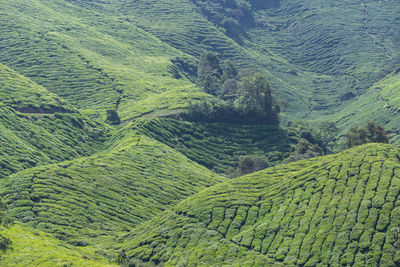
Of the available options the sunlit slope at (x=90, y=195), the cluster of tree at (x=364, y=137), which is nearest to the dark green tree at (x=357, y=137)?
the cluster of tree at (x=364, y=137)

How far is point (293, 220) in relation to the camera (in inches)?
4931

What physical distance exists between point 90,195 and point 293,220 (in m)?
71.4

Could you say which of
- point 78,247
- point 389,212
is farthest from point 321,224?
point 78,247

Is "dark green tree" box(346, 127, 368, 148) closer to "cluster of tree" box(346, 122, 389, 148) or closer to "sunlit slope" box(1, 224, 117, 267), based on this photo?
"cluster of tree" box(346, 122, 389, 148)

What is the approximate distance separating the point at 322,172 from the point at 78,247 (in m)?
67.8

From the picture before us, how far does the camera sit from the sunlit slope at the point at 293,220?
4326 inches

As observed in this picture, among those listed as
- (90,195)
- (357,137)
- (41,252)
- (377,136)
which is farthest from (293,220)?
(377,136)

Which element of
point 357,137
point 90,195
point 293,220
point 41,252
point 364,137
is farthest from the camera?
point 364,137

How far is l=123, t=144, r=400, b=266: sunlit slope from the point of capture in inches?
4326

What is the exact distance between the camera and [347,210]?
118500 mm

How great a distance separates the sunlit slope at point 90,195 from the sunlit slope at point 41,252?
10.3m

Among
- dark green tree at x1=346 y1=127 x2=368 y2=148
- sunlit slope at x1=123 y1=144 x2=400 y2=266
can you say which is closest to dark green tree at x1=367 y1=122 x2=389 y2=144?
dark green tree at x1=346 y1=127 x2=368 y2=148

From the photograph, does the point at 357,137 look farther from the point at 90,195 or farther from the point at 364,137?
the point at 90,195

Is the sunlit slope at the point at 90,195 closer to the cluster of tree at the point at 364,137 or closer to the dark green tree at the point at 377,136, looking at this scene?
the cluster of tree at the point at 364,137
